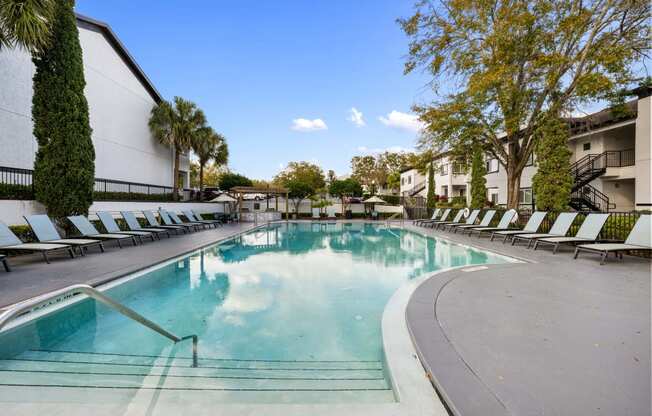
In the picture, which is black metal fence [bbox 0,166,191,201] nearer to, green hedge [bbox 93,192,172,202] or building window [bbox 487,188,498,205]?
green hedge [bbox 93,192,172,202]

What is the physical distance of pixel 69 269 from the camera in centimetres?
603

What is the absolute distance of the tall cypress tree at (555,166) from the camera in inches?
463

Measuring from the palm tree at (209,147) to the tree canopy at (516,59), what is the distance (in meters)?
15.5

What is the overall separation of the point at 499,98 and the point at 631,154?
9.15 metres

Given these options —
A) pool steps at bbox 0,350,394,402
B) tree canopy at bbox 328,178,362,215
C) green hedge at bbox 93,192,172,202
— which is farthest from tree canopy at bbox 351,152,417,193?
pool steps at bbox 0,350,394,402

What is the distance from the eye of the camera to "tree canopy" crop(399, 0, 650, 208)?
36.9ft

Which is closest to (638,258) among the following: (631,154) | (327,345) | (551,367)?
(551,367)

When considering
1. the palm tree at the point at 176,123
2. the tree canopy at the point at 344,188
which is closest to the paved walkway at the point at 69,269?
the palm tree at the point at 176,123

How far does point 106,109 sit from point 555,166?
21.4 meters

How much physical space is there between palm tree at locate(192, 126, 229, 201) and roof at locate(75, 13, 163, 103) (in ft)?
13.1

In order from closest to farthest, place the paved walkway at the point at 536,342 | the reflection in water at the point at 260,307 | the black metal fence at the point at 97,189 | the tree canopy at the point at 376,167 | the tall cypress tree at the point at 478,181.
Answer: the paved walkway at the point at 536,342, the reflection in water at the point at 260,307, the black metal fence at the point at 97,189, the tall cypress tree at the point at 478,181, the tree canopy at the point at 376,167

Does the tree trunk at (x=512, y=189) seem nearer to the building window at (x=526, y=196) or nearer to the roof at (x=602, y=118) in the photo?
the roof at (x=602, y=118)

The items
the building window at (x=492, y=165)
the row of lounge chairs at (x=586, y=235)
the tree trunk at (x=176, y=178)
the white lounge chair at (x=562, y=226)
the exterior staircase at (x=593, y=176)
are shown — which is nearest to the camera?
the row of lounge chairs at (x=586, y=235)

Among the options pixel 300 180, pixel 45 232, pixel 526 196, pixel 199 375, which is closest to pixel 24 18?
pixel 45 232
